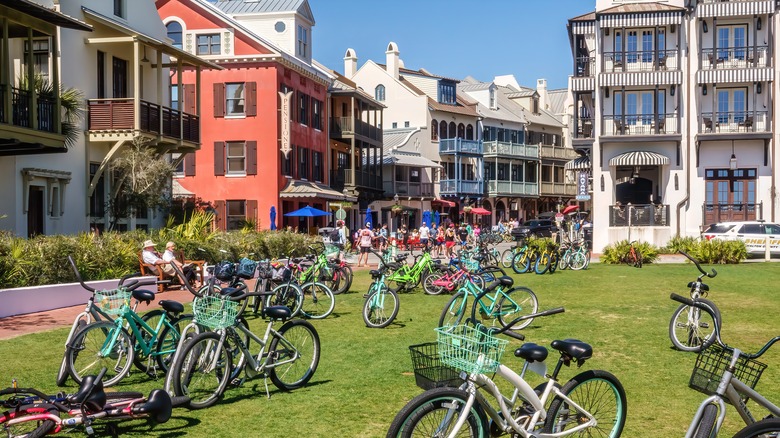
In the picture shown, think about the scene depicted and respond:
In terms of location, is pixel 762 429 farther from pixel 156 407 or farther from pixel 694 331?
pixel 694 331

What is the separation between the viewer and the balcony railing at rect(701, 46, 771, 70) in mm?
41469

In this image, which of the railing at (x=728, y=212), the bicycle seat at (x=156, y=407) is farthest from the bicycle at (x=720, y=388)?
the railing at (x=728, y=212)

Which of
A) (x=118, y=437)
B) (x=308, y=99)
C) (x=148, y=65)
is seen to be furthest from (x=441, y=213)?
(x=118, y=437)

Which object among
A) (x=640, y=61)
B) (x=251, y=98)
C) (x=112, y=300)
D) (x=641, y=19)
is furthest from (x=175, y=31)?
(x=112, y=300)

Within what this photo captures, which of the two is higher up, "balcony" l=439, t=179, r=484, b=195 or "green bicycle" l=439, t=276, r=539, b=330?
"balcony" l=439, t=179, r=484, b=195

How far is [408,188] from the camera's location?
211 ft

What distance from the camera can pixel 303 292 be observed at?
15656 millimetres

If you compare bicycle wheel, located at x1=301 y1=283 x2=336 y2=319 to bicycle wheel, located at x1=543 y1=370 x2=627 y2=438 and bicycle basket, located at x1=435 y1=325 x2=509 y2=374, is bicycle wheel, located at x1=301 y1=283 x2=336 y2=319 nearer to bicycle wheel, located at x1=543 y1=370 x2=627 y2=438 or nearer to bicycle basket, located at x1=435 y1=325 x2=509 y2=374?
bicycle wheel, located at x1=543 y1=370 x2=627 y2=438

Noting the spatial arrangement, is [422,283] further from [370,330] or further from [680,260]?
[680,260]

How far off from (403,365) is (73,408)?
4.96 meters

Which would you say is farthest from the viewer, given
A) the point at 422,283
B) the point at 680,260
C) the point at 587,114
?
the point at 587,114

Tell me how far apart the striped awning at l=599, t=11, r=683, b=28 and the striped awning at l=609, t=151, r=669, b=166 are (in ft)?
20.1

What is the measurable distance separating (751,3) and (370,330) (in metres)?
33.6

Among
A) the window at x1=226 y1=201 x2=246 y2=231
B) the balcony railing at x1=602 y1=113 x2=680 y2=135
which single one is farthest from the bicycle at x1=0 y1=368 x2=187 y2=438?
the balcony railing at x1=602 y1=113 x2=680 y2=135
